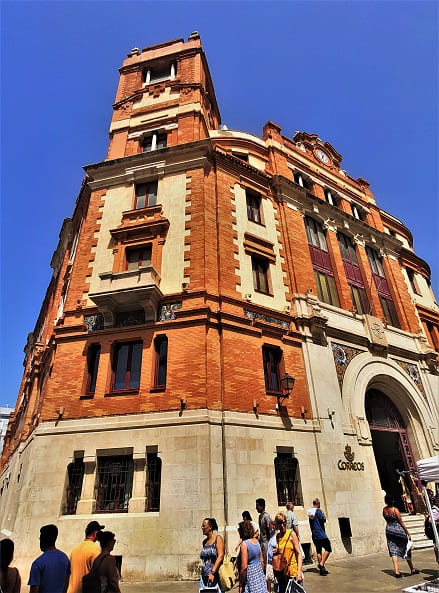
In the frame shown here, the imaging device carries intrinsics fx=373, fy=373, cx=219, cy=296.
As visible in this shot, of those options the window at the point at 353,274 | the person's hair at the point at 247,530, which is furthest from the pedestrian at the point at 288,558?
the window at the point at 353,274

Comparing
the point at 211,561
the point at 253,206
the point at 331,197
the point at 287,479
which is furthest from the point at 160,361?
the point at 331,197

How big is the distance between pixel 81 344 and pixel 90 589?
33.2 ft

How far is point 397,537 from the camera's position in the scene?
9586mm

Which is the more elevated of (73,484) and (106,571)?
(73,484)

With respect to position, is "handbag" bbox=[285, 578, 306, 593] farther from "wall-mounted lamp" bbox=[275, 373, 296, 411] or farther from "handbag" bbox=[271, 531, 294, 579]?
"wall-mounted lamp" bbox=[275, 373, 296, 411]

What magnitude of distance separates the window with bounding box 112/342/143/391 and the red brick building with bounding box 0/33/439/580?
0.07m

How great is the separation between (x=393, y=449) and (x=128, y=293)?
17033mm

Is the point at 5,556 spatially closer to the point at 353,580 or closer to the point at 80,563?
the point at 80,563

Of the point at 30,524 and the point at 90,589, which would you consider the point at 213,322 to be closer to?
the point at 30,524

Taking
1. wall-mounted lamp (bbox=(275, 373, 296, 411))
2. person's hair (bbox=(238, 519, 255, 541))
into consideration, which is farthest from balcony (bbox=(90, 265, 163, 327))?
person's hair (bbox=(238, 519, 255, 541))

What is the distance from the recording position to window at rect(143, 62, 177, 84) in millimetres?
22891

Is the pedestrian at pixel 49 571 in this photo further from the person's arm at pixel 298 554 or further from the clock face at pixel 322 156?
the clock face at pixel 322 156

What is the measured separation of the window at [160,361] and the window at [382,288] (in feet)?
45.7

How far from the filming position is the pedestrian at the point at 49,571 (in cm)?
442
